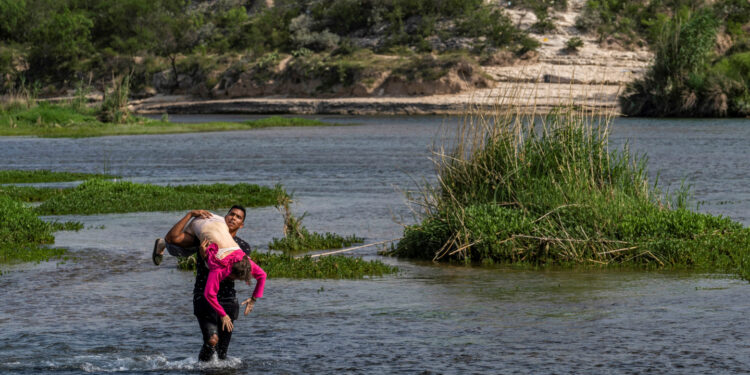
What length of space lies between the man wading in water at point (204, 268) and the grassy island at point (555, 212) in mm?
7320

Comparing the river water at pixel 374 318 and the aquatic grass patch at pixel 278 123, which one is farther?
the aquatic grass patch at pixel 278 123

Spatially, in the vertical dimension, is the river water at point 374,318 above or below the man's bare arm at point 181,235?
below

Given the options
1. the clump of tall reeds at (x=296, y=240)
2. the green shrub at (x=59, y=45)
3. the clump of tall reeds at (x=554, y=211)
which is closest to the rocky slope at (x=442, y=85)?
the green shrub at (x=59, y=45)

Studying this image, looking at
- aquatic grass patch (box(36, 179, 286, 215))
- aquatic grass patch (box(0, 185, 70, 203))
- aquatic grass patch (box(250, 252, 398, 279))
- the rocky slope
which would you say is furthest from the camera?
the rocky slope

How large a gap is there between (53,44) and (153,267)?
120989mm

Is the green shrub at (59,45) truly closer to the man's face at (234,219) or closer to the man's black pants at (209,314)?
the man's black pants at (209,314)

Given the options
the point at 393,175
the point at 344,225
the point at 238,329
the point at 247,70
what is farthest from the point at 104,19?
the point at 238,329

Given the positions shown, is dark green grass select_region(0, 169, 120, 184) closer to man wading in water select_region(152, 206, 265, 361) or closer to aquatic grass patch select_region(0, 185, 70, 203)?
aquatic grass patch select_region(0, 185, 70, 203)

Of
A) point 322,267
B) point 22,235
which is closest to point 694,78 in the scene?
point 22,235

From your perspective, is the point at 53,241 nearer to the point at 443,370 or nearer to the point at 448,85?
the point at 443,370

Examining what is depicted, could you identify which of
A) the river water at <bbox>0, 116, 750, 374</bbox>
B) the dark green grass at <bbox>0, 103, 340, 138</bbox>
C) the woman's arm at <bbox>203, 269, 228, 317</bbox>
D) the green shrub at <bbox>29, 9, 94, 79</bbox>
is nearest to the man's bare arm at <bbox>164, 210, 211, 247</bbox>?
the woman's arm at <bbox>203, 269, 228, 317</bbox>

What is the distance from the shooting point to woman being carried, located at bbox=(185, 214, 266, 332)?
28.7 ft

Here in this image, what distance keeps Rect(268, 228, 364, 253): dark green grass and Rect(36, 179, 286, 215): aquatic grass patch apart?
4433mm

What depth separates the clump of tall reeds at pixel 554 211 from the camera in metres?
15.7
